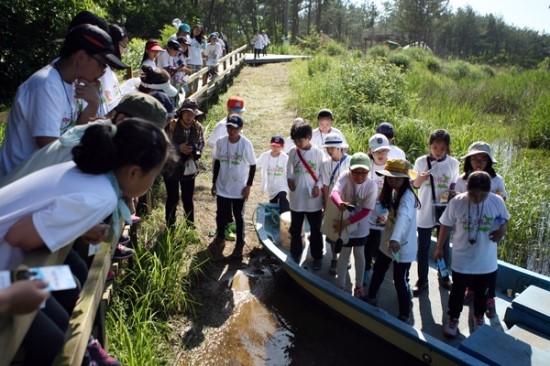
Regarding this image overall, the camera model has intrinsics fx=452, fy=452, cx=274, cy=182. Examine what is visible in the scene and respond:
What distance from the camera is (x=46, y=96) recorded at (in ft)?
8.89

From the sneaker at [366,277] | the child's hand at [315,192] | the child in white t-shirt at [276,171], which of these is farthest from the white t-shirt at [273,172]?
the sneaker at [366,277]

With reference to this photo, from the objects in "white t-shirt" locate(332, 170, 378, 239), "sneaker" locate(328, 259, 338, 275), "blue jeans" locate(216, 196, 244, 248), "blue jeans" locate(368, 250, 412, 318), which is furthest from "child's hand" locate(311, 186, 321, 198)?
"blue jeans" locate(216, 196, 244, 248)

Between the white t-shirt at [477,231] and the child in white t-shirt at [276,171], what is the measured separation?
256cm

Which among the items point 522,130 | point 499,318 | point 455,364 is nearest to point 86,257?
point 455,364

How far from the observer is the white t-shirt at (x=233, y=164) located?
219 inches

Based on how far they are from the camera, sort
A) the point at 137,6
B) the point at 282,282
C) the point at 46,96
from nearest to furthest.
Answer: the point at 46,96 < the point at 282,282 < the point at 137,6

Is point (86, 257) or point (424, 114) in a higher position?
point (86, 257)

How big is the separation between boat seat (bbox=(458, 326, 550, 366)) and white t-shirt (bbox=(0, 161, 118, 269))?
302 centimetres

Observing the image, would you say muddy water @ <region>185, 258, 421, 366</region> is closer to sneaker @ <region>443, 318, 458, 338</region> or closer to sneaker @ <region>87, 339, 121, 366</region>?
sneaker @ <region>443, 318, 458, 338</region>

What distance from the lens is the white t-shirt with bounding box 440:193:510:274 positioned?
3.91 meters

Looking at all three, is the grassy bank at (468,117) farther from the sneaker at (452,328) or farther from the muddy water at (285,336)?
the muddy water at (285,336)

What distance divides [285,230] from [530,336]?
2.82m

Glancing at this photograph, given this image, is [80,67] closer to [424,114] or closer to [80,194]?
[80,194]

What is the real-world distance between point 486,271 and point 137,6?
67.7 feet
